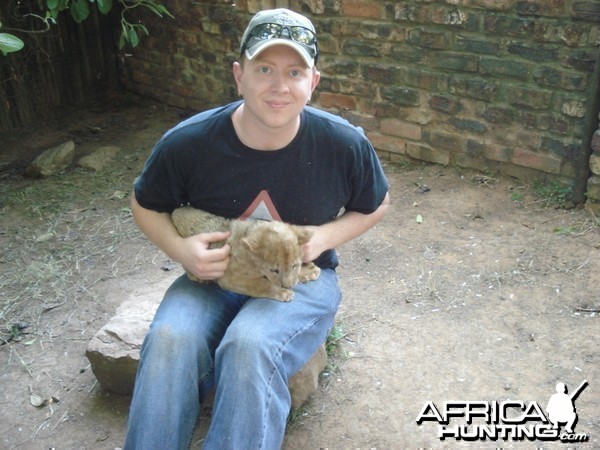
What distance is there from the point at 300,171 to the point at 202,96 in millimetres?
4133

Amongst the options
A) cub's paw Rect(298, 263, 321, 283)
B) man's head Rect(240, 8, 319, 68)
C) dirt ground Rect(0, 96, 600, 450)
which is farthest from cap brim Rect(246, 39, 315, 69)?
dirt ground Rect(0, 96, 600, 450)

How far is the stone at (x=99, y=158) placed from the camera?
5301 mm

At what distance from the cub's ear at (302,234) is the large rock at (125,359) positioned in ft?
2.07

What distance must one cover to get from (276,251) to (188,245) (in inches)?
12.4

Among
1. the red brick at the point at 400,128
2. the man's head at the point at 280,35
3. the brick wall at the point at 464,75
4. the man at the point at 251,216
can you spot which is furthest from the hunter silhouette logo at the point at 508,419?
the red brick at the point at 400,128

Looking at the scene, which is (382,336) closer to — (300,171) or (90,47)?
(300,171)

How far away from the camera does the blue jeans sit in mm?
1834

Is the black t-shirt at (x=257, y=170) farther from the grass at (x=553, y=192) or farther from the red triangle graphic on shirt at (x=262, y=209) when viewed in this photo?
the grass at (x=553, y=192)

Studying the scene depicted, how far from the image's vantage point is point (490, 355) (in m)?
2.87

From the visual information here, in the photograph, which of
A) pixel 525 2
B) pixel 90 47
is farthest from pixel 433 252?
pixel 90 47

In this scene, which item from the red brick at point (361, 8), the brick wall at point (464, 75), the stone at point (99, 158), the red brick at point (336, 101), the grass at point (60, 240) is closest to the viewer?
the grass at point (60, 240)

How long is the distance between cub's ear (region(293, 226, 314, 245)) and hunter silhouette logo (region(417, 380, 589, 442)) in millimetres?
910

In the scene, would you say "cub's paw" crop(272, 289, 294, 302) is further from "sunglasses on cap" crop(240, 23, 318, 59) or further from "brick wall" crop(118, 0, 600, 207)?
"brick wall" crop(118, 0, 600, 207)

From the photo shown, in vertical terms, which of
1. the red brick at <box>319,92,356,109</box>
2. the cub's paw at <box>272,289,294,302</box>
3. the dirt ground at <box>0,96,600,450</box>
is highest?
the cub's paw at <box>272,289,294,302</box>
